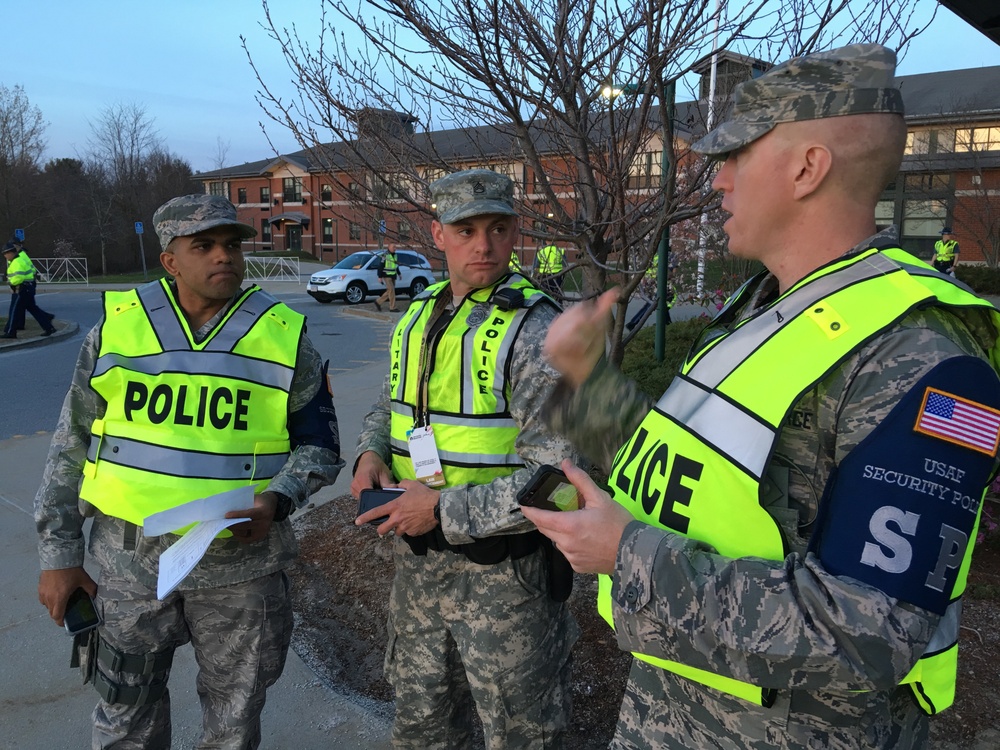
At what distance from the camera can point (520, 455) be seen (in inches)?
80.7

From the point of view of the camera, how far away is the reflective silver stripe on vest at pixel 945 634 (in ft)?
3.67

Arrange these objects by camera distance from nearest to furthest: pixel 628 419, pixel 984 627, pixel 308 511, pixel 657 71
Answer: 1. pixel 628 419
2. pixel 657 71
3. pixel 984 627
4. pixel 308 511

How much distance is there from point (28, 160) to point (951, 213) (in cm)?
4216

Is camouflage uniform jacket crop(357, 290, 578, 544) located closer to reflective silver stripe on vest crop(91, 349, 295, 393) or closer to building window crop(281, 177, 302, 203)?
reflective silver stripe on vest crop(91, 349, 295, 393)

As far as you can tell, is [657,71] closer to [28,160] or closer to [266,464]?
[266,464]

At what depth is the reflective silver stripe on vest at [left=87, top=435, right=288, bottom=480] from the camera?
2156 millimetres

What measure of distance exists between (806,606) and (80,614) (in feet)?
7.30

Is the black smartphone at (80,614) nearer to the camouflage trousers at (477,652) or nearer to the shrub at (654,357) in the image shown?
the camouflage trousers at (477,652)

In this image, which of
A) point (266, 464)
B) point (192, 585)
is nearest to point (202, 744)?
point (192, 585)

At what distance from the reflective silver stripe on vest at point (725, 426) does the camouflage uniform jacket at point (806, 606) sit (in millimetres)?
64

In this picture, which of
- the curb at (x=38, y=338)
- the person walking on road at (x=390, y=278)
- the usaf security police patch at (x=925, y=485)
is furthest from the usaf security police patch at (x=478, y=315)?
the person walking on road at (x=390, y=278)

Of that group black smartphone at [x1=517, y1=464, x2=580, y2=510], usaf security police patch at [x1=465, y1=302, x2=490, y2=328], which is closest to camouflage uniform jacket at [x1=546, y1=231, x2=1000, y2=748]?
black smartphone at [x1=517, y1=464, x2=580, y2=510]

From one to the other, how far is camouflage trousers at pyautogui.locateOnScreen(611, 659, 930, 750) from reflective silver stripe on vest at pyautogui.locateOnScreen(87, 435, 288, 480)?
1.46 m

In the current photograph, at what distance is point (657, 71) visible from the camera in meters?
2.64
